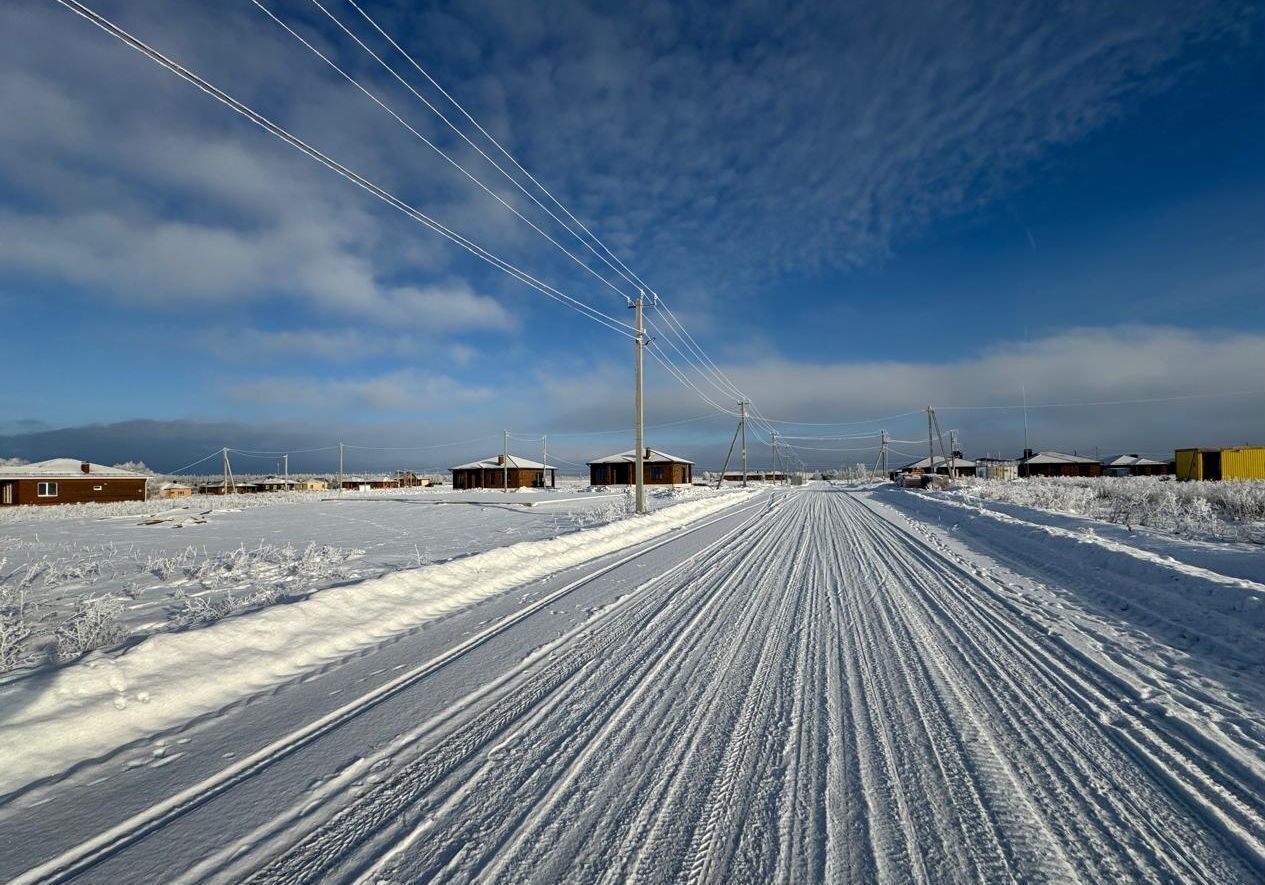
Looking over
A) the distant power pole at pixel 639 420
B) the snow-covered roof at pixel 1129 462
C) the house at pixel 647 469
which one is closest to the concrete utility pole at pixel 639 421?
the distant power pole at pixel 639 420

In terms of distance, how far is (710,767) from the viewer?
10.8 ft

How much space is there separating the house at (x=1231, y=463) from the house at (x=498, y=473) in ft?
211

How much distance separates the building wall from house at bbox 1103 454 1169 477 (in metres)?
120

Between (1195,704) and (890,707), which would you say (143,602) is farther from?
(1195,704)

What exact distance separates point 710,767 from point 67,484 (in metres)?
68.1

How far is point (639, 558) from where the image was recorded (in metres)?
11.5

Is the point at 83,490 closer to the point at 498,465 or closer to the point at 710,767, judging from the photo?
the point at 498,465

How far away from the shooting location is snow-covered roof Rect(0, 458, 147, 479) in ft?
155

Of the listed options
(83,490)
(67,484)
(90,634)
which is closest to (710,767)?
(90,634)

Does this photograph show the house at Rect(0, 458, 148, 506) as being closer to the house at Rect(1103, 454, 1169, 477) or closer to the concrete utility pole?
the concrete utility pole

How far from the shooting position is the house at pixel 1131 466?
81.2 m

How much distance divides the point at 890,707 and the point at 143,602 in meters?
9.40

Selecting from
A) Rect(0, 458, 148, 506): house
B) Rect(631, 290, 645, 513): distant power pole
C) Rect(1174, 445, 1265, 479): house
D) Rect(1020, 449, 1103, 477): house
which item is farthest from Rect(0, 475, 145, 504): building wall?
Rect(1020, 449, 1103, 477): house

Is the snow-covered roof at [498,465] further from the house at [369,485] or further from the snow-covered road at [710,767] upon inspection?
the snow-covered road at [710,767]
